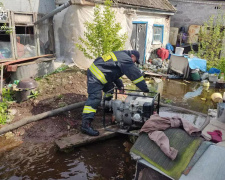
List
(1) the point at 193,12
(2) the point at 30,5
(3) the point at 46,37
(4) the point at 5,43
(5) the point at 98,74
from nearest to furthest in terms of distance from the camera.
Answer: (5) the point at 98,74, (4) the point at 5,43, (2) the point at 30,5, (3) the point at 46,37, (1) the point at 193,12

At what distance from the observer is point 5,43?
7332 millimetres

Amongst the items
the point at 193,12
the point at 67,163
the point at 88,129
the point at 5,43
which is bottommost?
the point at 67,163

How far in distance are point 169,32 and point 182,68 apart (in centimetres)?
627

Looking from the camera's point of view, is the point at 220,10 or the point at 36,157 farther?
the point at 220,10

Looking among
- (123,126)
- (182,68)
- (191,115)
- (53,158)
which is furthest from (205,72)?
(53,158)

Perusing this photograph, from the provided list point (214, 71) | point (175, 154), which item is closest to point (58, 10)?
point (175, 154)

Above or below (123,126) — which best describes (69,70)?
above

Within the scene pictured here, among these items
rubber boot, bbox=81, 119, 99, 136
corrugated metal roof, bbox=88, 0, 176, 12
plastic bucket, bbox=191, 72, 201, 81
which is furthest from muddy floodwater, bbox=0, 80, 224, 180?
corrugated metal roof, bbox=88, 0, 176, 12

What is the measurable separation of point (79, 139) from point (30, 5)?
19.2 feet

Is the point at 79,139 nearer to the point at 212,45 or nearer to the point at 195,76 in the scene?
the point at 195,76

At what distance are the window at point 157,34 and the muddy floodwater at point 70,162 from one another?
394 inches

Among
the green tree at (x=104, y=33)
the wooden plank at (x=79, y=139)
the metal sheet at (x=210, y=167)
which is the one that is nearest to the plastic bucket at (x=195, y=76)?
the green tree at (x=104, y=33)

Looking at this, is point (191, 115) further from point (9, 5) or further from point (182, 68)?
point (9, 5)

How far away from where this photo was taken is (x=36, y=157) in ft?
13.3
